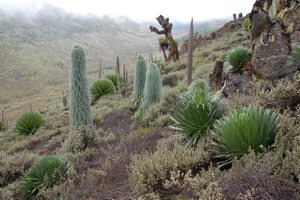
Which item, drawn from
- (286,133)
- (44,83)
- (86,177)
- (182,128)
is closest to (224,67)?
(182,128)

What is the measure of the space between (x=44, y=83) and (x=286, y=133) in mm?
117077

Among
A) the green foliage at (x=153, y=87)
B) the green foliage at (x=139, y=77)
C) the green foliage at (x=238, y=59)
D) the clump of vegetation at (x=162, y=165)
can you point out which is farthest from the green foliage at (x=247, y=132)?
the green foliage at (x=139, y=77)

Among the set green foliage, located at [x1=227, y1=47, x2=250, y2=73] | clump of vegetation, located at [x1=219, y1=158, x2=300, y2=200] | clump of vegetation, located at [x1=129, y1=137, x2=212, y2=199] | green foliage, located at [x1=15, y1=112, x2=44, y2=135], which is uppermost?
green foliage, located at [x1=227, y1=47, x2=250, y2=73]

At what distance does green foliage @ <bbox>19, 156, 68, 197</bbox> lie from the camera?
866 cm

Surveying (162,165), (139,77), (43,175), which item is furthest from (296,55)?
(139,77)

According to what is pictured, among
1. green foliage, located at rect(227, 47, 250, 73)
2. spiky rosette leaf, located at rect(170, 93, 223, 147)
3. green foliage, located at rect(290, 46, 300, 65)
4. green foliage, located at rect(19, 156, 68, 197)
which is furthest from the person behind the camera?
green foliage, located at rect(227, 47, 250, 73)

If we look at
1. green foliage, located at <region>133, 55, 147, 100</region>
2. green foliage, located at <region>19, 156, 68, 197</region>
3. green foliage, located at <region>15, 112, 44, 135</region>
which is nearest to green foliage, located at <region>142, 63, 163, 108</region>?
green foliage, located at <region>133, 55, 147, 100</region>

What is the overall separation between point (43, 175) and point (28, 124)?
10.6m

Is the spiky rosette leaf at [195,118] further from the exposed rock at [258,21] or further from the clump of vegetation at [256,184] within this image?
the exposed rock at [258,21]

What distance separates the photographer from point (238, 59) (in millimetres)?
9672

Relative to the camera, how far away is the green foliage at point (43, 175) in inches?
341

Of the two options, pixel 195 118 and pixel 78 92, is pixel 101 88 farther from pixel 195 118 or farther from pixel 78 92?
pixel 195 118

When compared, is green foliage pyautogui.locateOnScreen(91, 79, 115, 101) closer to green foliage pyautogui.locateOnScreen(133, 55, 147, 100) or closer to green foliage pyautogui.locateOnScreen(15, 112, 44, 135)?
green foliage pyautogui.locateOnScreen(15, 112, 44, 135)

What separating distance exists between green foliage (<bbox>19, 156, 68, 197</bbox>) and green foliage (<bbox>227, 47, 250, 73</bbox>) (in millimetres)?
4640
